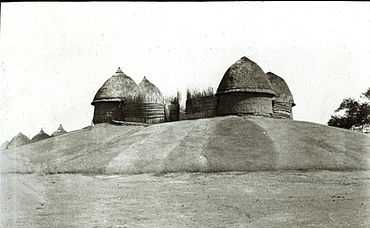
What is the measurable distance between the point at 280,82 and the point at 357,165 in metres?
12.5

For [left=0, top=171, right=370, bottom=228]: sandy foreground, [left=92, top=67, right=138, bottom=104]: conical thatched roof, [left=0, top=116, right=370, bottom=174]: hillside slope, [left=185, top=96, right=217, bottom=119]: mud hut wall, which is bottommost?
[left=0, top=171, right=370, bottom=228]: sandy foreground

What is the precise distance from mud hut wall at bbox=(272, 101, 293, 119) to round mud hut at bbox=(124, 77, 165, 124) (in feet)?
19.4

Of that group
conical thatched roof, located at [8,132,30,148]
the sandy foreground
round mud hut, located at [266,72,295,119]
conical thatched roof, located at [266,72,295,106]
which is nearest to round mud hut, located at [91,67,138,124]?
conical thatched roof, located at [266,72,295,106]

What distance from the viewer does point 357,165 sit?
61.2ft

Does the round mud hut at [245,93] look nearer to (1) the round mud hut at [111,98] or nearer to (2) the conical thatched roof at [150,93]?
(2) the conical thatched roof at [150,93]

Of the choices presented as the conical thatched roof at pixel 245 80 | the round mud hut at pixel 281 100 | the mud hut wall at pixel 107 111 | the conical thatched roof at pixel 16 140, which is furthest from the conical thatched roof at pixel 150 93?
the conical thatched roof at pixel 16 140

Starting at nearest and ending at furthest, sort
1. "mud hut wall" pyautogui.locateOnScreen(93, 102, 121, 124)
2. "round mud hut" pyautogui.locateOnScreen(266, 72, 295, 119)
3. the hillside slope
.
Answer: the hillside slope → "round mud hut" pyautogui.locateOnScreen(266, 72, 295, 119) → "mud hut wall" pyautogui.locateOnScreen(93, 102, 121, 124)

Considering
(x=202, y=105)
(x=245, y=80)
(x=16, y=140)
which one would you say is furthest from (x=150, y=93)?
(x=16, y=140)

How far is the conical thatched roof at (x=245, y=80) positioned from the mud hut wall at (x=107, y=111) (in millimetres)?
8304

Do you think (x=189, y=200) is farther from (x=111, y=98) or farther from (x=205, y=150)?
(x=111, y=98)

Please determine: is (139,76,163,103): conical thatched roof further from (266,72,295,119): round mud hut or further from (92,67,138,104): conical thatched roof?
(266,72,295,119): round mud hut

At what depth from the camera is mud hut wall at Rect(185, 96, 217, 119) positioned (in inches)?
1036

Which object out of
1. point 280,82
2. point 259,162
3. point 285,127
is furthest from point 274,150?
point 280,82

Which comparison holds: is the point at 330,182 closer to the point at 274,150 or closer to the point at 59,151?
the point at 274,150
